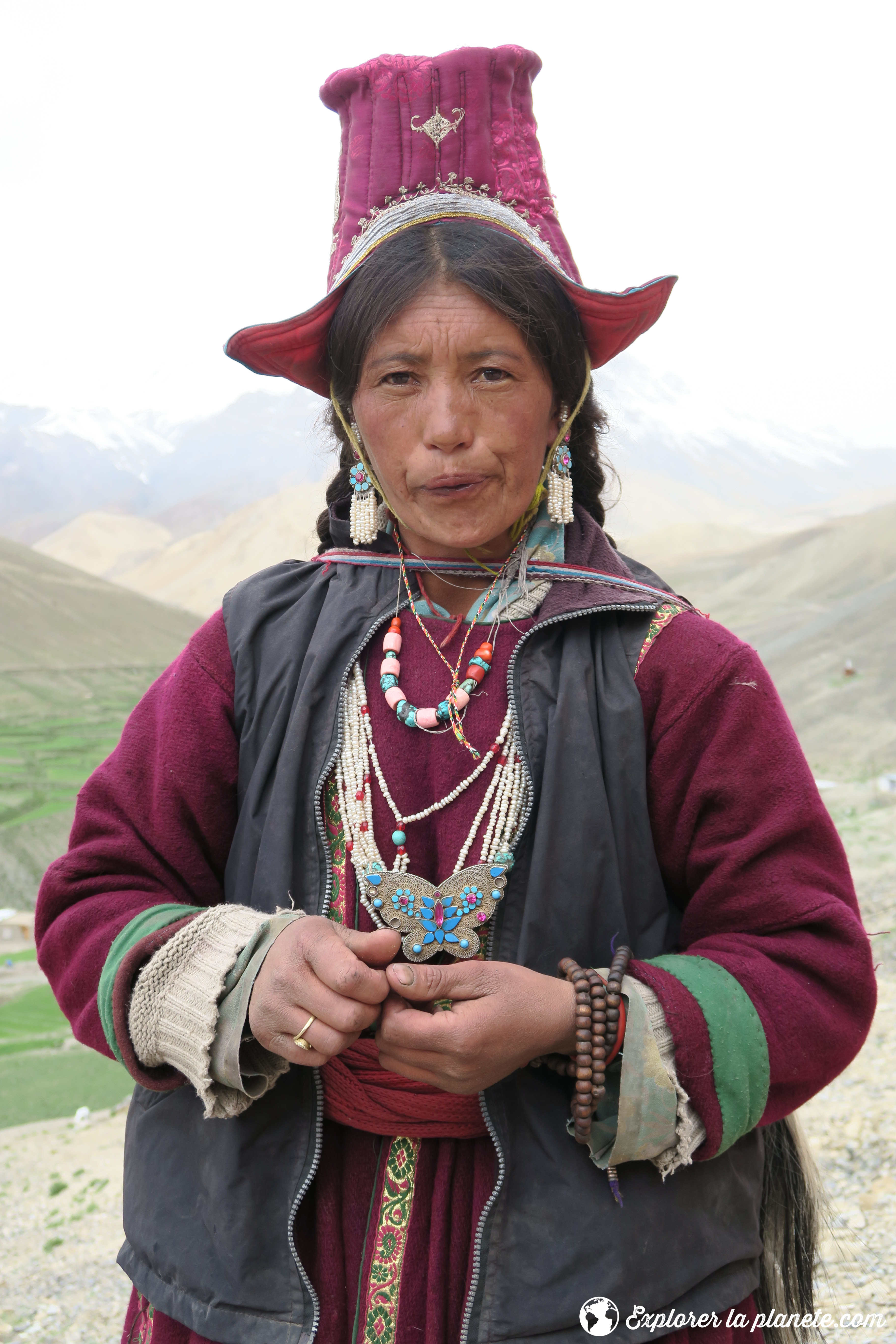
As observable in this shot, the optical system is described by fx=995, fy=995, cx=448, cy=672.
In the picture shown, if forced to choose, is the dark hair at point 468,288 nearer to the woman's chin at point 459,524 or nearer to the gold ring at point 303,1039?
the woman's chin at point 459,524

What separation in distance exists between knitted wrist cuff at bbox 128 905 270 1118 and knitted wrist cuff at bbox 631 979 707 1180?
0.45 m

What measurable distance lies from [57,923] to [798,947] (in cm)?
91

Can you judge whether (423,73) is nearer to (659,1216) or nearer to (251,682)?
(251,682)

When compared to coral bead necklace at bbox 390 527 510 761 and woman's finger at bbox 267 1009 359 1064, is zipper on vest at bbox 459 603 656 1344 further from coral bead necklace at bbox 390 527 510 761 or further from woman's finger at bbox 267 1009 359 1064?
woman's finger at bbox 267 1009 359 1064

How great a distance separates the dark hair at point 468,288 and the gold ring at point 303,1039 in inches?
32.7

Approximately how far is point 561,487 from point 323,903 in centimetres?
66

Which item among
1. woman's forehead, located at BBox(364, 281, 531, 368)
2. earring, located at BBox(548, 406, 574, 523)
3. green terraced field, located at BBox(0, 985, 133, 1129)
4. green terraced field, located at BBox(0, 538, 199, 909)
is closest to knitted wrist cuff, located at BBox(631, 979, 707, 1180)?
earring, located at BBox(548, 406, 574, 523)

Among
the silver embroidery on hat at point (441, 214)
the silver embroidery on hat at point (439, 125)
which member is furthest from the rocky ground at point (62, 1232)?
the silver embroidery on hat at point (439, 125)

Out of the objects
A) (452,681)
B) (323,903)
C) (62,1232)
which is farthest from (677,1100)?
(62,1232)

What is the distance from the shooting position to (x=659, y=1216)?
3.74ft

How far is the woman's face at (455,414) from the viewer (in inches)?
49.8

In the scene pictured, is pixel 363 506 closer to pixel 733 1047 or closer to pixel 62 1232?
pixel 733 1047

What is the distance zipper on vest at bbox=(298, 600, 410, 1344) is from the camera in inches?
45.8

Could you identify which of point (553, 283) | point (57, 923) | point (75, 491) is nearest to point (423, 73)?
point (553, 283)
